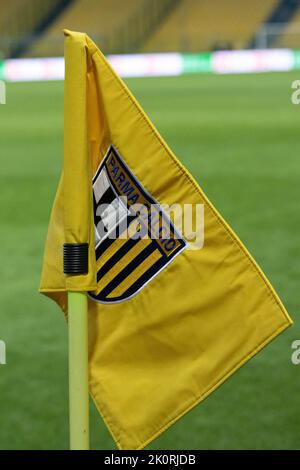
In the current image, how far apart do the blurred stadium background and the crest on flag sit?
102 centimetres

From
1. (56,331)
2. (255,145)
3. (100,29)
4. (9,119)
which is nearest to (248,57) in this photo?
(100,29)

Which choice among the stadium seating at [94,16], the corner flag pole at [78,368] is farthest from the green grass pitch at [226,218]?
the stadium seating at [94,16]

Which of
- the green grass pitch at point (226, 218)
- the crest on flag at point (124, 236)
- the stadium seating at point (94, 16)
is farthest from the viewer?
the stadium seating at point (94, 16)

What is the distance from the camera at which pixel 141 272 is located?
2.43m

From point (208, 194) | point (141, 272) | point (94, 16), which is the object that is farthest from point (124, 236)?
point (94, 16)

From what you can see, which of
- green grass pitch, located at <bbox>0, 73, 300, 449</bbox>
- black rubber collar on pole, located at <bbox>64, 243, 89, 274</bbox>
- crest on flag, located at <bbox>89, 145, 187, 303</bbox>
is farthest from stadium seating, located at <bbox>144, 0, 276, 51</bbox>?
black rubber collar on pole, located at <bbox>64, 243, 89, 274</bbox>

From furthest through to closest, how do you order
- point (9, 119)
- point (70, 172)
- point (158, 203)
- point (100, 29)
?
1. point (100, 29)
2. point (9, 119)
3. point (158, 203)
4. point (70, 172)

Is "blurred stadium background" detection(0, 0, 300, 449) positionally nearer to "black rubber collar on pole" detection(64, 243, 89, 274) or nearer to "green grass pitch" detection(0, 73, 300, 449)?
"green grass pitch" detection(0, 73, 300, 449)

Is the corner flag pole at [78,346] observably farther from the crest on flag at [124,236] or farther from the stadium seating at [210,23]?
the stadium seating at [210,23]

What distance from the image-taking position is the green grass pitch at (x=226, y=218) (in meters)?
3.41

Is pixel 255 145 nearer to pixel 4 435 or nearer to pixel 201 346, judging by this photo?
pixel 4 435

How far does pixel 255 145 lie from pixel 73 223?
8.20 metres

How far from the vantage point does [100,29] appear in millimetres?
30797

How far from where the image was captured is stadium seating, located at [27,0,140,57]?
3081 centimetres
